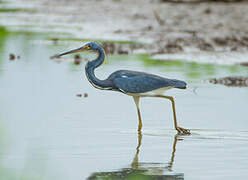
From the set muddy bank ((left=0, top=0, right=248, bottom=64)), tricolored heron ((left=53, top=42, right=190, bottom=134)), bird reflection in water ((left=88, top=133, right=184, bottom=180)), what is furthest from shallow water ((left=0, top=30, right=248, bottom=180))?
muddy bank ((left=0, top=0, right=248, bottom=64))

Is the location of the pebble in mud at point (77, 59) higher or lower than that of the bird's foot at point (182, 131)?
higher

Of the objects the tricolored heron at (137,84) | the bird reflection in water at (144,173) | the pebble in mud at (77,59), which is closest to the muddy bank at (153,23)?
the pebble in mud at (77,59)

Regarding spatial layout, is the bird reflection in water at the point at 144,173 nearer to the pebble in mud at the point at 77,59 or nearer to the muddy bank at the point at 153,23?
the muddy bank at the point at 153,23

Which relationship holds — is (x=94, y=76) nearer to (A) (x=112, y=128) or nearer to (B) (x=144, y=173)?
(A) (x=112, y=128)

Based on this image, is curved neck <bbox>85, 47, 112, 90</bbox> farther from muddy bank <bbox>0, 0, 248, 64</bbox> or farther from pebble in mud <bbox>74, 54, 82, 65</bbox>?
pebble in mud <bbox>74, 54, 82, 65</bbox>

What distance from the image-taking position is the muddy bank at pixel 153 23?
51.9 feet

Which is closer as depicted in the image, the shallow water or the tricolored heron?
the shallow water

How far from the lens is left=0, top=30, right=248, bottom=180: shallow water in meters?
6.40

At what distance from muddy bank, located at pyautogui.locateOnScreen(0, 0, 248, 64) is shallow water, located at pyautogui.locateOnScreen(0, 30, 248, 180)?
7.34ft

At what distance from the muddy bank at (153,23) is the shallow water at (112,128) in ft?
7.34

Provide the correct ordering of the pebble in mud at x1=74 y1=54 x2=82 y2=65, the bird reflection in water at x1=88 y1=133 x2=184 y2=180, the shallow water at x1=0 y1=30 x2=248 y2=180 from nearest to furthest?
the bird reflection in water at x1=88 y1=133 x2=184 y2=180
the shallow water at x1=0 y1=30 x2=248 y2=180
the pebble in mud at x1=74 y1=54 x2=82 y2=65

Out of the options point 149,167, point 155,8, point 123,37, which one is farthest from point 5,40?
point 149,167

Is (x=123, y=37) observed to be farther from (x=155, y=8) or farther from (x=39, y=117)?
(x=39, y=117)

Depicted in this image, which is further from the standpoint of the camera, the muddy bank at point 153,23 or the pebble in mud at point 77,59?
the muddy bank at point 153,23
